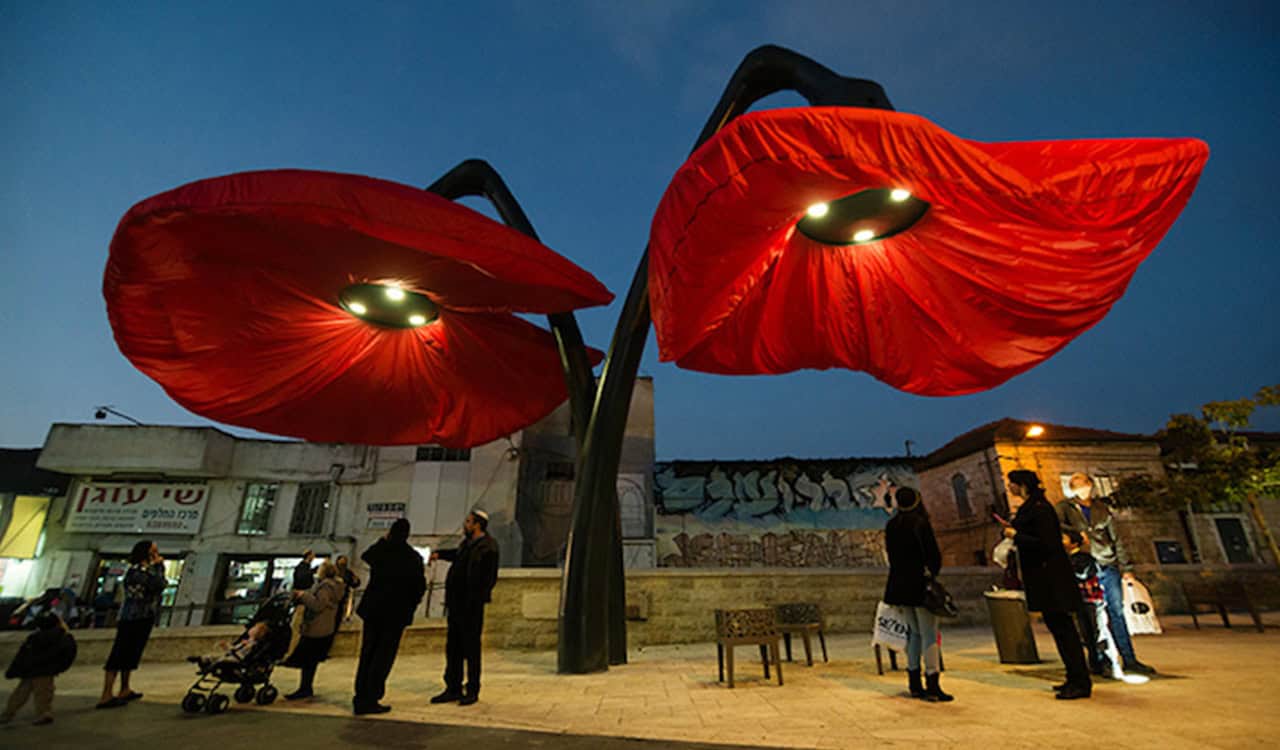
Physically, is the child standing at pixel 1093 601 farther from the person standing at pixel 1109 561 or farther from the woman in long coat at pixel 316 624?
the woman in long coat at pixel 316 624

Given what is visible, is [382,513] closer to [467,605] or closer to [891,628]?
[467,605]

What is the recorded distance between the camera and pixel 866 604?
10234mm

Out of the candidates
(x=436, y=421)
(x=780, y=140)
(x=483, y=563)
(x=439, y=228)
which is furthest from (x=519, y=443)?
(x=780, y=140)

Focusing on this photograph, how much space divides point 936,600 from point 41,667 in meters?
7.98

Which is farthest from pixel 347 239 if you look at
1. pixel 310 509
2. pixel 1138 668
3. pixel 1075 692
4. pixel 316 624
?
pixel 310 509

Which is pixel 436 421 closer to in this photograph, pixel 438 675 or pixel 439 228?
pixel 438 675

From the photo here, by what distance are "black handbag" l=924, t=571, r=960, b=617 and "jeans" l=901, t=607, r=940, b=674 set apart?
0.20ft

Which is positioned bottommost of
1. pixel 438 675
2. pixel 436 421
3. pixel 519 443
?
pixel 438 675

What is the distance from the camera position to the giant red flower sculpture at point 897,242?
10.0 feet

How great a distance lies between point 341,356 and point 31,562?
23304 millimetres

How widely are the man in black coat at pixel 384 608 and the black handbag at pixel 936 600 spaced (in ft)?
14.8

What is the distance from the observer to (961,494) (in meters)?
25.2

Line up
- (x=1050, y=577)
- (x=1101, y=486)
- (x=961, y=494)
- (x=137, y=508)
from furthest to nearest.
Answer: (x=961, y=494)
(x=1101, y=486)
(x=137, y=508)
(x=1050, y=577)

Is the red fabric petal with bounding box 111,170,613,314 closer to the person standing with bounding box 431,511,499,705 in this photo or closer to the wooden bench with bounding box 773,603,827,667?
the person standing with bounding box 431,511,499,705
